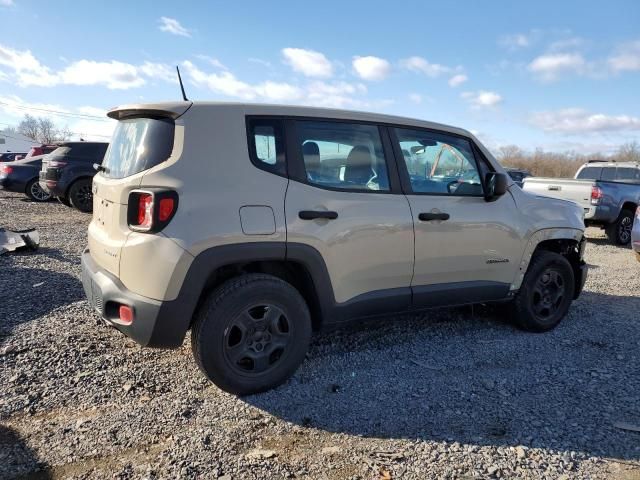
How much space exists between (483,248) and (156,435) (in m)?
2.88

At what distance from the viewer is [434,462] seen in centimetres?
265

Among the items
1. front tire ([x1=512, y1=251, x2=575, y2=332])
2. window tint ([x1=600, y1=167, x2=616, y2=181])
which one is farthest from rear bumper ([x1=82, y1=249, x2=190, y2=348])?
window tint ([x1=600, y1=167, x2=616, y2=181])

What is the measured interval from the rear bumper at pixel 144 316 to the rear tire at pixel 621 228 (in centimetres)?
1056

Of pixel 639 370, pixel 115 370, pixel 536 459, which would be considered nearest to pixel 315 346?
pixel 115 370

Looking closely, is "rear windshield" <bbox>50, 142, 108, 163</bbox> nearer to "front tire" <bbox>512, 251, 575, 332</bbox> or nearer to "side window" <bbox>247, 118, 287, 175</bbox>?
"side window" <bbox>247, 118, 287, 175</bbox>

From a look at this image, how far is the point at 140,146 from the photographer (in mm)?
3156

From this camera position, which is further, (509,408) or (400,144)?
(400,144)

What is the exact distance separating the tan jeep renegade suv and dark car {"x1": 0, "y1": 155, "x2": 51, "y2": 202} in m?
12.7

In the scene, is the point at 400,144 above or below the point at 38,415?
above

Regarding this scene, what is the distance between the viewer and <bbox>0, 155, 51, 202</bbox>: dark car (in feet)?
46.9

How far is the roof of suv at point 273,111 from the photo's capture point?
3102mm

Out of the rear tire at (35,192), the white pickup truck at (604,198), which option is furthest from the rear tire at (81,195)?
the white pickup truck at (604,198)

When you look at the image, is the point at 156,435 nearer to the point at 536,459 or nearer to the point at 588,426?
the point at 536,459

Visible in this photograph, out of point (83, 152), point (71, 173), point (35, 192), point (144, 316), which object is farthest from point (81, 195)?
point (144, 316)
